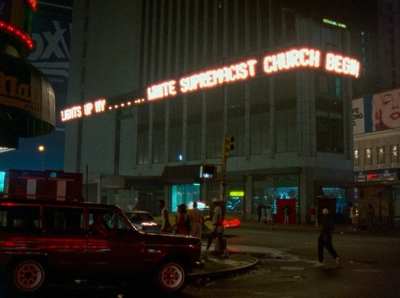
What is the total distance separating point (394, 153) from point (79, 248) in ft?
191

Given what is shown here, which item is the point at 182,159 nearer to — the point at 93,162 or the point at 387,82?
the point at 93,162

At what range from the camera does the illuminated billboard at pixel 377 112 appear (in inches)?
2343

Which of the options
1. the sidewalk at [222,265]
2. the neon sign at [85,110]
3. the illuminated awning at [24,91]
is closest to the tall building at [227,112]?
the neon sign at [85,110]

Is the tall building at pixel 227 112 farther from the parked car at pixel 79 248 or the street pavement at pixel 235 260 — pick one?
the parked car at pixel 79 248

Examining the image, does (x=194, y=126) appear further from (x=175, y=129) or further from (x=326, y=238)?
(x=326, y=238)

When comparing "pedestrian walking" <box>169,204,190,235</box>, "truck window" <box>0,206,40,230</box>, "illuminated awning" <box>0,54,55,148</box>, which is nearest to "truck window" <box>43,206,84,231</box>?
"truck window" <box>0,206,40,230</box>

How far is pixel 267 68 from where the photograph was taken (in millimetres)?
16531

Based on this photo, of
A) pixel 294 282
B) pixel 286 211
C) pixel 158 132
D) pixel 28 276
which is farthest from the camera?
pixel 158 132

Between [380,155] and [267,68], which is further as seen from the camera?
[380,155]

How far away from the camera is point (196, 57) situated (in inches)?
2084

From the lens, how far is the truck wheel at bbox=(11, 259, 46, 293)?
362 inches

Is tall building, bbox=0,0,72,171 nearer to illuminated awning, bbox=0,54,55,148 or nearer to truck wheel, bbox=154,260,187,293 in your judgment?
illuminated awning, bbox=0,54,55,148

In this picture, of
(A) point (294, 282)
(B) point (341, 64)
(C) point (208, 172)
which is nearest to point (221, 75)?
(C) point (208, 172)

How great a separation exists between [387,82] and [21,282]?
99.5 meters
